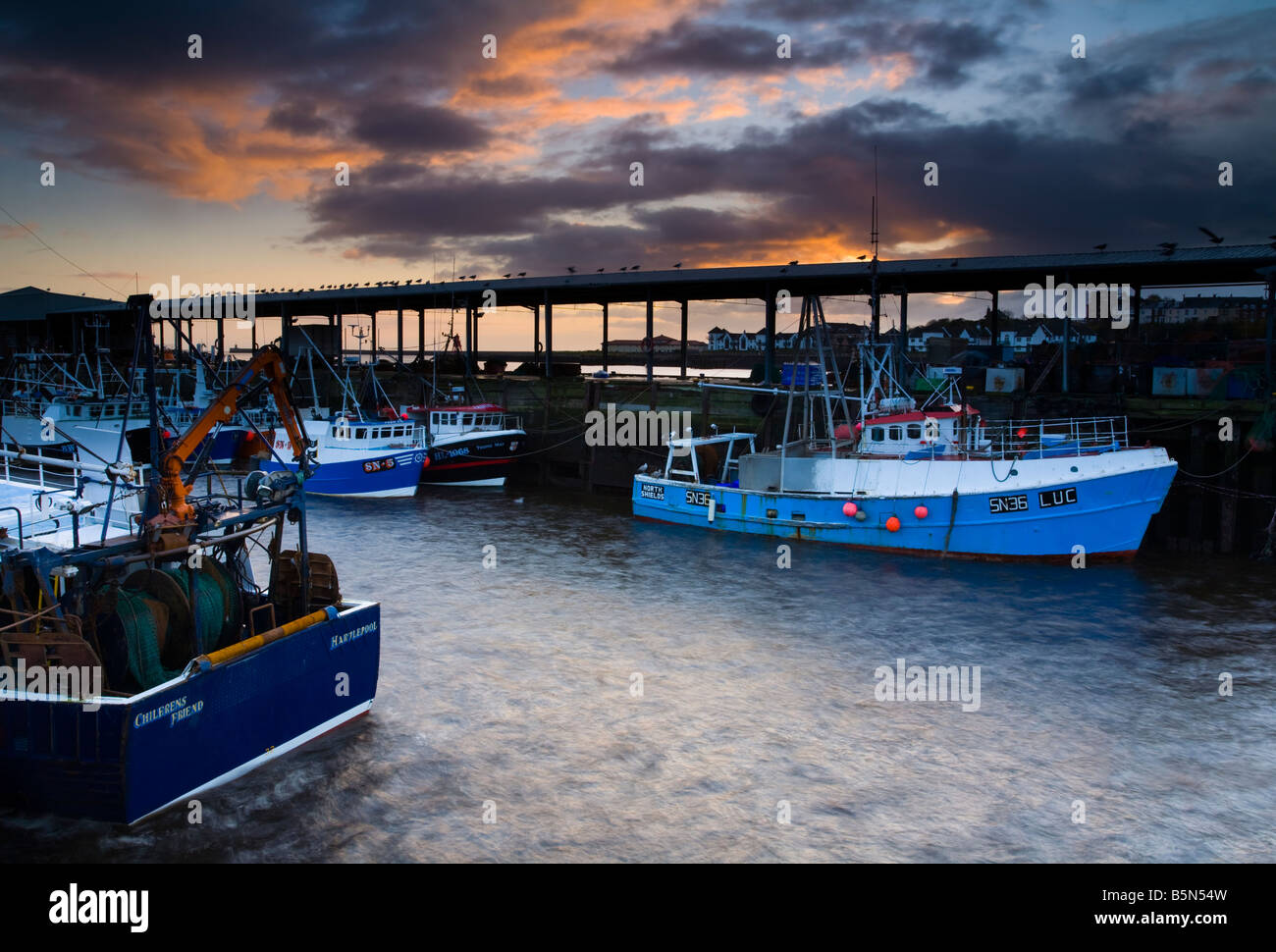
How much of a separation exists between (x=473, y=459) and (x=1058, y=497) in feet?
71.7

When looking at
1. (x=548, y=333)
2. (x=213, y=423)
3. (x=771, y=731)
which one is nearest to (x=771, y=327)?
(x=548, y=333)

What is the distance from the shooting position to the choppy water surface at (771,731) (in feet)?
30.1

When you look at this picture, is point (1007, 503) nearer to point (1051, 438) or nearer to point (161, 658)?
point (1051, 438)

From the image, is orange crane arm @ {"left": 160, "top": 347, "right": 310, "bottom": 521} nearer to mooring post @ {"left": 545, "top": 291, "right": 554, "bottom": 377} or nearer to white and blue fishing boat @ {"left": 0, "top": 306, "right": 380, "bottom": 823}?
white and blue fishing boat @ {"left": 0, "top": 306, "right": 380, "bottom": 823}

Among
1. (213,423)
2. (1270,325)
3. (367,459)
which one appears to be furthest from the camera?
(367,459)

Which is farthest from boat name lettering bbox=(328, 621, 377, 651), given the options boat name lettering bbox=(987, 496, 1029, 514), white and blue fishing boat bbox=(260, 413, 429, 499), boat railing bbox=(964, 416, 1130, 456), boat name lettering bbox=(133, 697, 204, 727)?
white and blue fishing boat bbox=(260, 413, 429, 499)

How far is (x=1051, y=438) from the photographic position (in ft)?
73.0

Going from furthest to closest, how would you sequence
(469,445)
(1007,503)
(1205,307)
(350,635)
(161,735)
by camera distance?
(1205,307) < (469,445) < (1007,503) < (350,635) < (161,735)

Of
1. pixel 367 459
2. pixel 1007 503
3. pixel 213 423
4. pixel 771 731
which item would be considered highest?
pixel 213 423

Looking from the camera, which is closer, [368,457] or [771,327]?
[368,457]

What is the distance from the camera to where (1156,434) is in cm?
2681

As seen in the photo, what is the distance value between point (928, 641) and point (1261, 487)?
46.5ft

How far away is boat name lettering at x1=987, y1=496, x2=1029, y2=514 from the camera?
22625 mm
